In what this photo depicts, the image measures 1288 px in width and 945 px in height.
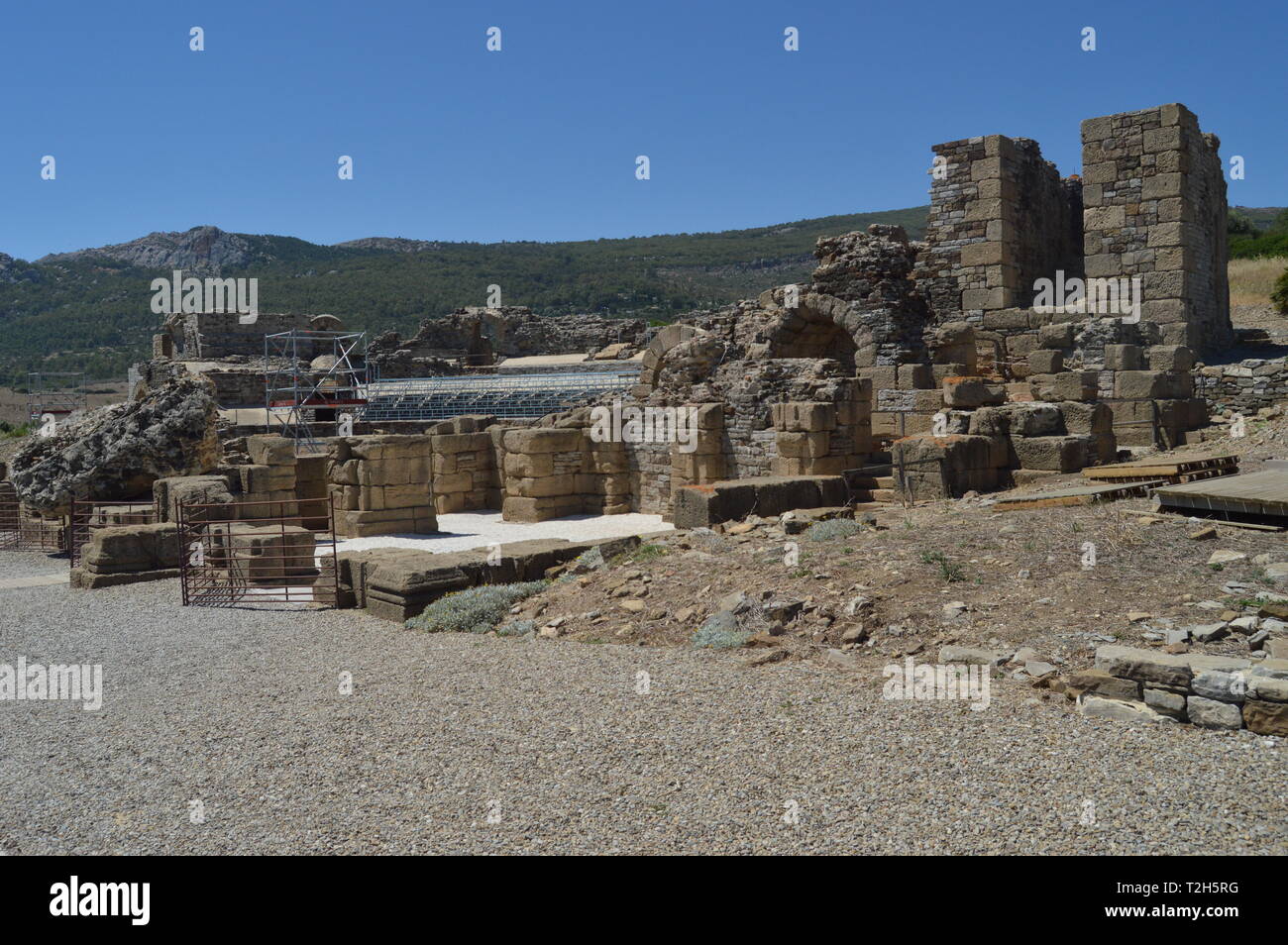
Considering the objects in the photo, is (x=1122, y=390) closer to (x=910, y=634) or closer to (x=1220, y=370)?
(x=1220, y=370)

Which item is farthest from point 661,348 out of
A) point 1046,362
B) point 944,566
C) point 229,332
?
point 229,332

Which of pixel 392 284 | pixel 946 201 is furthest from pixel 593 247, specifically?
pixel 946 201

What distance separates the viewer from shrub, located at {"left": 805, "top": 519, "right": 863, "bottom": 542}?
9.09 meters

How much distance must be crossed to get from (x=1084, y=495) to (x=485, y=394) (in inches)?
671

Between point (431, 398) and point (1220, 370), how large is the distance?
57.4 ft

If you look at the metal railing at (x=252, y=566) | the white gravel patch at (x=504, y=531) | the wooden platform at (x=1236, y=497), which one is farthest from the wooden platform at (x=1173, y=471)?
the metal railing at (x=252, y=566)

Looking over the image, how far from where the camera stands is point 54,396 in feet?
124

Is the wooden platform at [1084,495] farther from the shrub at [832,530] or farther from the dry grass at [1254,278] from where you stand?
the dry grass at [1254,278]

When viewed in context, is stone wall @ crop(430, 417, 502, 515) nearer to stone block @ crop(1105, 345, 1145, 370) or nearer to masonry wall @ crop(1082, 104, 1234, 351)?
stone block @ crop(1105, 345, 1145, 370)

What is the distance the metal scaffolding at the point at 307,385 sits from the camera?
24.3 meters

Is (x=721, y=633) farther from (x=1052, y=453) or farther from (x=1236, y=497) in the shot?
(x=1052, y=453)

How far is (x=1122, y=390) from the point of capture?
46.0 feet

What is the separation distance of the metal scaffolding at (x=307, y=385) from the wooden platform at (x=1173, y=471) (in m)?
15.3

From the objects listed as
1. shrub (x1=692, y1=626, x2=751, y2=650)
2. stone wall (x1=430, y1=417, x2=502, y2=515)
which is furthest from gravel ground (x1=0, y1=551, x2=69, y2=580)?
shrub (x1=692, y1=626, x2=751, y2=650)
